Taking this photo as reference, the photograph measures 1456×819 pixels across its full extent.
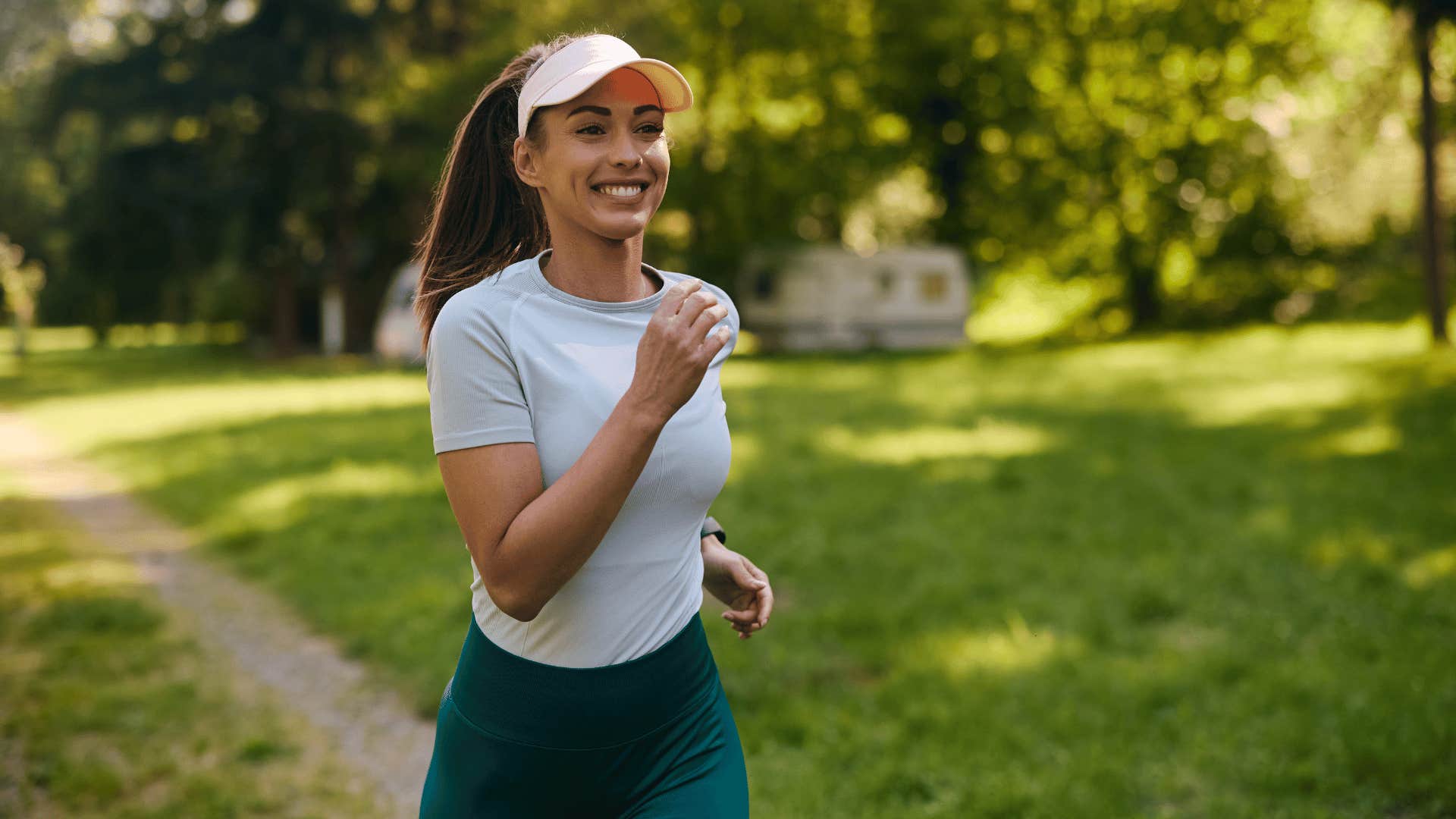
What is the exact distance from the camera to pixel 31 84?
32250 millimetres

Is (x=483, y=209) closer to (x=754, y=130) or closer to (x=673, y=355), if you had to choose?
(x=673, y=355)

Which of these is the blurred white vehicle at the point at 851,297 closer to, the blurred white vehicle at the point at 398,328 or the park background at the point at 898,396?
the park background at the point at 898,396

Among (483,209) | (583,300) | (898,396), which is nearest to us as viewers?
(583,300)

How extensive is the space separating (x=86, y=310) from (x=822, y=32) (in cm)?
3046

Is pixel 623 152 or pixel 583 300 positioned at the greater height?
Result: pixel 623 152

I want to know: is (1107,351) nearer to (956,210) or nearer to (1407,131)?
(1407,131)

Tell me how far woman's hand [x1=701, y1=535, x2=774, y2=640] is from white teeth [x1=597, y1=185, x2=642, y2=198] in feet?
2.54

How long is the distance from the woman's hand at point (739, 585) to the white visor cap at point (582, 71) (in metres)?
0.92

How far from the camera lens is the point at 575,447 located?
5.96ft

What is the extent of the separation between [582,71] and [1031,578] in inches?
243

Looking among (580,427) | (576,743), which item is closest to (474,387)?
(580,427)

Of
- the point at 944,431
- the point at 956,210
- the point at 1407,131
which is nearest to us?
the point at 944,431

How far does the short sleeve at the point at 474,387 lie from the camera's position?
174cm

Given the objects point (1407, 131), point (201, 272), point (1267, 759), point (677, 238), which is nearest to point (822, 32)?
point (677, 238)
